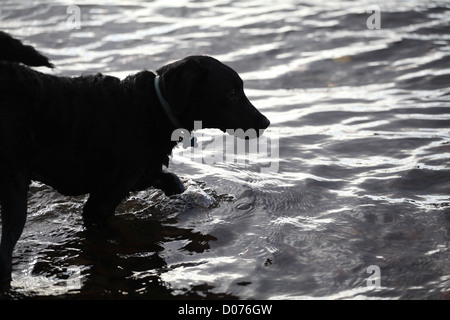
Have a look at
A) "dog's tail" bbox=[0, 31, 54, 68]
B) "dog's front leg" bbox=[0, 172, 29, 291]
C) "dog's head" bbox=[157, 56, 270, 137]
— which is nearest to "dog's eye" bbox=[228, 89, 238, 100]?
"dog's head" bbox=[157, 56, 270, 137]

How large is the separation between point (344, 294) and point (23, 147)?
251cm

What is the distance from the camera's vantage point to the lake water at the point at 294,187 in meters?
5.01

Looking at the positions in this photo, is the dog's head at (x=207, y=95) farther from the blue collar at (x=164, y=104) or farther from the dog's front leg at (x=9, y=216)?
the dog's front leg at (x=9, y=216)

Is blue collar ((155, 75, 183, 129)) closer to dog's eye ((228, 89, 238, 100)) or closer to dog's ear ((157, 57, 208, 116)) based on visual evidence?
dog's ear ((157, 57, 208, 116))

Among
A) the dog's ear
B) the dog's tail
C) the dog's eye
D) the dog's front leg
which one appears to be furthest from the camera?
the dog's eye

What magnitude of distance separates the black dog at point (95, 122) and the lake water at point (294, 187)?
21.6 inches

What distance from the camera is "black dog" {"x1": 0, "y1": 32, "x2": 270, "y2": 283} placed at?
15.4 ft

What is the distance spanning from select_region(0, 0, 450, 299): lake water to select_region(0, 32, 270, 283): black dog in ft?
1.80

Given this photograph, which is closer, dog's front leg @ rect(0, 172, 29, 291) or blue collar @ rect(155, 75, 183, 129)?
dog's front leg @ rect(0, 172, 29, 291)

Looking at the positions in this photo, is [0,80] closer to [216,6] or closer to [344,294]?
[344,294]

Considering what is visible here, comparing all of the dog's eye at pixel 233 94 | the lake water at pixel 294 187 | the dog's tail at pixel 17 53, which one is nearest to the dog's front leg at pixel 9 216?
the lake water at pixel 294 187

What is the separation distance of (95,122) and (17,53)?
0.78 m

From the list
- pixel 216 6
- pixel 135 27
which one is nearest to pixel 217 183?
pixel 135 27

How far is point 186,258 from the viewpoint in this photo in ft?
17.5
